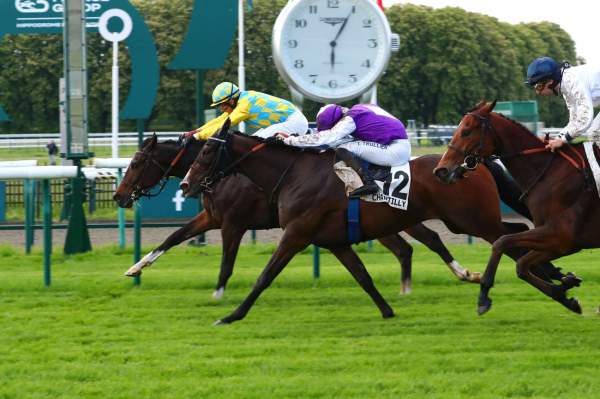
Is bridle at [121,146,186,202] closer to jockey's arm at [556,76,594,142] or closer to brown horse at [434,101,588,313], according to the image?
brown horse at [434,101,588,313]

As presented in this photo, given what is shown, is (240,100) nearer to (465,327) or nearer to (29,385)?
(465,327)

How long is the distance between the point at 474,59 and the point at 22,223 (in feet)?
127

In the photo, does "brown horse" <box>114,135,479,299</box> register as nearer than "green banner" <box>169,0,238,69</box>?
Yes

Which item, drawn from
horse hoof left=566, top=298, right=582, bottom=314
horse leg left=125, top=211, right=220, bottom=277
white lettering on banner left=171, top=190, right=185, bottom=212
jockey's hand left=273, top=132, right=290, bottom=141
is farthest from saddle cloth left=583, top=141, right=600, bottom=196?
white lettering on banner left=171, top=190, right=185, bottom=212

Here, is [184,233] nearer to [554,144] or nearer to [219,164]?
[219,164]

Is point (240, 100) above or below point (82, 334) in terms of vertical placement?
above

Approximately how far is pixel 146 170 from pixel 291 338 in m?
2.77

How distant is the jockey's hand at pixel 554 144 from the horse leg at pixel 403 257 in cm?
239

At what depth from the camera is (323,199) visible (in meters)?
8.71

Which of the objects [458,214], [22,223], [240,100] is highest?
[240,100]

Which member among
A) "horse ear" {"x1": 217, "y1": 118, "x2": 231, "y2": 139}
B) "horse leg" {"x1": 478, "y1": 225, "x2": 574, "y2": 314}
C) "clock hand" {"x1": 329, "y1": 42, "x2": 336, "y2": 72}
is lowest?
"horse leg" {"x1": 478, "y1": 225, "x2": 574, "y2": 314}

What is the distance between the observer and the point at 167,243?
10148mm

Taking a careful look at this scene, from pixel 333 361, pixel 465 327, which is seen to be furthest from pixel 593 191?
pixel 333 361

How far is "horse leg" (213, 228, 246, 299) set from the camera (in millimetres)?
9977
